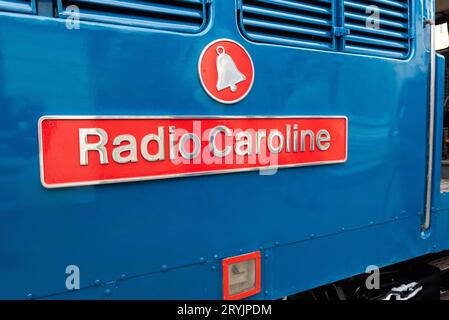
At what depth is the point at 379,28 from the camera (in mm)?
1976

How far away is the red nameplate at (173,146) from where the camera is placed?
3.85 feet

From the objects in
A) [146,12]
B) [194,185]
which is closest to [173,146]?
[194,185]

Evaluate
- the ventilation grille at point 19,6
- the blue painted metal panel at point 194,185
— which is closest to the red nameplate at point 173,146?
the blue painted metal panel at point 194,185

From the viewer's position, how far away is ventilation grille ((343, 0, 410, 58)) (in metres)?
1.86

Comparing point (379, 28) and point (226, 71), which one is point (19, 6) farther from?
point (379, 28)

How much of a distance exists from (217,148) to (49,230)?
2.03 ft

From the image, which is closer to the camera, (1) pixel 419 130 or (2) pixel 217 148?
(2) pixel 217 148

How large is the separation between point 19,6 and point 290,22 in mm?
1033

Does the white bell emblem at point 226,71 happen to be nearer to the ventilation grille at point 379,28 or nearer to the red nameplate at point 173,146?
the red nameplate at point 173,146

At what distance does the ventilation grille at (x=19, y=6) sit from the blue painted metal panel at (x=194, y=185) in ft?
0.18

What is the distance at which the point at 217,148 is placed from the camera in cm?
145

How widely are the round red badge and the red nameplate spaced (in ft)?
0.31

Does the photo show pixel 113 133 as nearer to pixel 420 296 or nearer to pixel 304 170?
pixel 304 170
